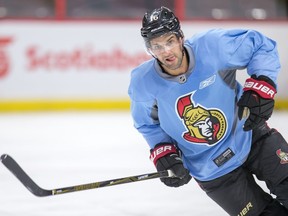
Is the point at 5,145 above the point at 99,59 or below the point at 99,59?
below

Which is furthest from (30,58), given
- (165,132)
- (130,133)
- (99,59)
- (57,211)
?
(165,132)

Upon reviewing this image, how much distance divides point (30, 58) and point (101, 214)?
4.10 metres

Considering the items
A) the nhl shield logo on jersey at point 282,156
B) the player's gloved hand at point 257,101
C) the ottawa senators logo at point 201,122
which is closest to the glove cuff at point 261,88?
the player's gloved hand at point 257,101

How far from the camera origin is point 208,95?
2404mm

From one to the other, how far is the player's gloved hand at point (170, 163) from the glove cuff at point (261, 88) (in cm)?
43

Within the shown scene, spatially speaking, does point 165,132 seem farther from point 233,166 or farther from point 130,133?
point 130,133

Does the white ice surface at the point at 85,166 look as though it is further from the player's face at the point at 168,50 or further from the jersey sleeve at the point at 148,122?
the player's face at the point at 168,50

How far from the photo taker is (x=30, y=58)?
6984 mm

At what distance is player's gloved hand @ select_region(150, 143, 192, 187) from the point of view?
248cm

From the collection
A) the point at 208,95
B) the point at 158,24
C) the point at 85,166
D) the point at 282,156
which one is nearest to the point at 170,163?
the point at 208,95

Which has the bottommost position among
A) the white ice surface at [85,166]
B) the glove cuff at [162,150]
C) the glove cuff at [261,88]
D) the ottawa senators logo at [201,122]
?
the white ice surface at [85,166]

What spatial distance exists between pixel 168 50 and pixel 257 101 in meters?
0.38

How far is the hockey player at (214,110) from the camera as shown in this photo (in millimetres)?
2314

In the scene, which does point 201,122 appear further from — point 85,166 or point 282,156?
point 85,166
